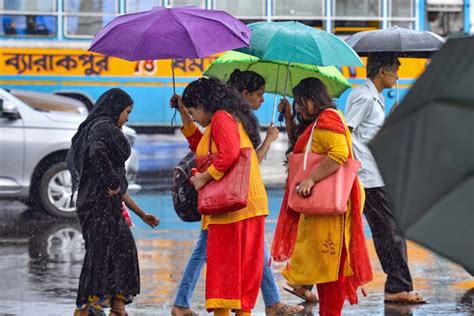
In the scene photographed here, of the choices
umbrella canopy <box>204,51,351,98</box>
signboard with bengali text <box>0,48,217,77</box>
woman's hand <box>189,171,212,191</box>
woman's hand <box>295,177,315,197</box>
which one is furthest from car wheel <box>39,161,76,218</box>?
woman's hand <box>295,177,315,197</box>

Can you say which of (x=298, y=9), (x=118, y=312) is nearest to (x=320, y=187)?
(x=118, y=312)

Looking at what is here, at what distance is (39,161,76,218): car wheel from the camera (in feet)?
43.0

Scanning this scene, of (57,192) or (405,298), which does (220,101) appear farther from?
(57,192)

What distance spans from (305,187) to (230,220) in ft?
1.51

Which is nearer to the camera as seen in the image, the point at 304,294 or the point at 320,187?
the point at 320,187

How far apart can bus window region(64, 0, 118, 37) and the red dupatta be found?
10834 millimetres

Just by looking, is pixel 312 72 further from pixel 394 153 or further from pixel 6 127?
pixel 6 127

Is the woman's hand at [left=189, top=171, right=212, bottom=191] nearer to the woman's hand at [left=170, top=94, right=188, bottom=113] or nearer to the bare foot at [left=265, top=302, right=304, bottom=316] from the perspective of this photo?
the woman's hand at [left=170, top=94, right=188, bottom=113]

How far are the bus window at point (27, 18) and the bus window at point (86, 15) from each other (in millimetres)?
241

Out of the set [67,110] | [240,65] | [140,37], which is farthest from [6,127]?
[140,37]

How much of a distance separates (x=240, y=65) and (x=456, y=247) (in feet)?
17.0

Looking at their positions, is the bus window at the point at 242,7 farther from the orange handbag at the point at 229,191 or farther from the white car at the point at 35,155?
the orange handbag at the point at 229,191

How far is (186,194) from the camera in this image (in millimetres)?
7023

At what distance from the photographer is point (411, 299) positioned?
27.1ft
